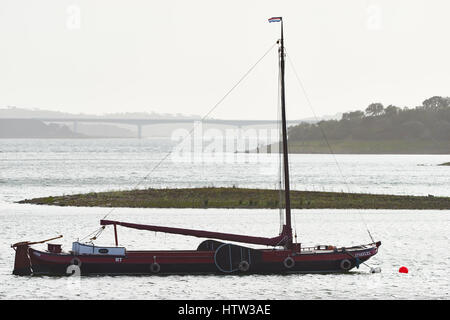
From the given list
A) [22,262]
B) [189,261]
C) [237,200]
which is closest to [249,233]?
[237,200]

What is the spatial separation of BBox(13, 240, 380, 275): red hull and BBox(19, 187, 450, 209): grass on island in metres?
36.4

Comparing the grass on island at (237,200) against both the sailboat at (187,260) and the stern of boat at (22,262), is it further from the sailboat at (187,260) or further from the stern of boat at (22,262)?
the stern of boat at (22,262)

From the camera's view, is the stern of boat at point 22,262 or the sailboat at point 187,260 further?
the stern of boat at point 22,262

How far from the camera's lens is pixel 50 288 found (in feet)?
137

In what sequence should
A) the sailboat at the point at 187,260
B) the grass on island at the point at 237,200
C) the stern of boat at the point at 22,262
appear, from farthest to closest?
1. the grass on island at the point at 237,200
2. the stern of boat at the point at 22,262
3. the sailboat at the point at 187,260

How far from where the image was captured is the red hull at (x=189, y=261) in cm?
4438

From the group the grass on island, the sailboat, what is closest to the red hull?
the sailboat

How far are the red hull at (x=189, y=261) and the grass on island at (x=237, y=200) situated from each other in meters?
36.4

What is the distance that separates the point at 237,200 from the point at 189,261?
132 feet

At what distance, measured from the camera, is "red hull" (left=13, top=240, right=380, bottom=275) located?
44375mm

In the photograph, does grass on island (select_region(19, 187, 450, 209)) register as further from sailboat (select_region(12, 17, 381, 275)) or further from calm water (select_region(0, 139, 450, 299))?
sailboat (select_region(12, 17, 381, 275))

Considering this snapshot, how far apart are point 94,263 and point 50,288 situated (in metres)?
3.51

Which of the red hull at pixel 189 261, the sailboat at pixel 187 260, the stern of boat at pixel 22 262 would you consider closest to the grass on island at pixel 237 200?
the sailboat at pixel 187 260
